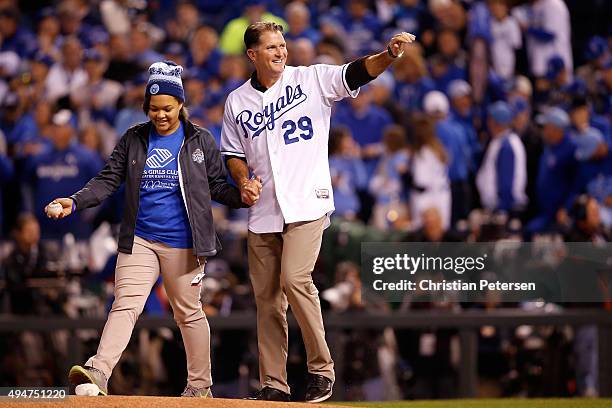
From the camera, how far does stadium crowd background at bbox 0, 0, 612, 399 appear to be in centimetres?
967

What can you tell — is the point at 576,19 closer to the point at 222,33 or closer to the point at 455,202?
the point at 455,202

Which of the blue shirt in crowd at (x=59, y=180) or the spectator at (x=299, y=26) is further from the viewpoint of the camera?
the spectator at (x=299, y=26)

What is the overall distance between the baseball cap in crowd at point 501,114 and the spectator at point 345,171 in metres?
1.32

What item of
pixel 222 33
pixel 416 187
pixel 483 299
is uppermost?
pixel 222 33

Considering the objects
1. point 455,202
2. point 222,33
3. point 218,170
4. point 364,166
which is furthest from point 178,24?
point 218,170

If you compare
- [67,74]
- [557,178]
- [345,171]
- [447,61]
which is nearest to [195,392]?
[345,171]

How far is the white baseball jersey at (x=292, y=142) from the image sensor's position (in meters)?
6.52

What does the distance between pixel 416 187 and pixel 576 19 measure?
3132mm

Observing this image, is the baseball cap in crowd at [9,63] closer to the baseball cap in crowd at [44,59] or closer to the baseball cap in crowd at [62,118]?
the baseball cap in crowd at [44,59]

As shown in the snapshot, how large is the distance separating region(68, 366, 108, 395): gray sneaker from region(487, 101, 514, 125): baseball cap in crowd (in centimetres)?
626

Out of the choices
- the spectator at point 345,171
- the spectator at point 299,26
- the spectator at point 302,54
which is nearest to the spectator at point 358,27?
A: the spectator at point 299,26

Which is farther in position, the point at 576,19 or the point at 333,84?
the point at 576,19

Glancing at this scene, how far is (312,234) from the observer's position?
6.55 meters

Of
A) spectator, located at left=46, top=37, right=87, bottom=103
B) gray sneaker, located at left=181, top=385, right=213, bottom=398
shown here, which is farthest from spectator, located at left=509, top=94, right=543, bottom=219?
gray sneaker, located at left=181, top=385, right=213, bottom=398
